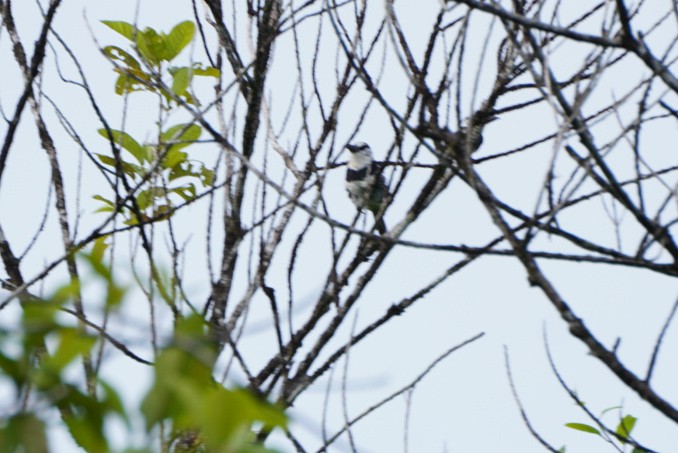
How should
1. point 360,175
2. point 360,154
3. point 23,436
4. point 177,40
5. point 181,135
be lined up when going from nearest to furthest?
point 23,436, point 181,135, point 177,40, point 360,175, point 360,154

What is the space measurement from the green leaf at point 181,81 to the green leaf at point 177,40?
5.3 inches

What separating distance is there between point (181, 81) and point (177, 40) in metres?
0.20

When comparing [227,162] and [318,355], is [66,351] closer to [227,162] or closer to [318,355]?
[318,355]

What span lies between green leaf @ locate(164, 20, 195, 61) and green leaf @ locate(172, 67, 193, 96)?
0.14 meters

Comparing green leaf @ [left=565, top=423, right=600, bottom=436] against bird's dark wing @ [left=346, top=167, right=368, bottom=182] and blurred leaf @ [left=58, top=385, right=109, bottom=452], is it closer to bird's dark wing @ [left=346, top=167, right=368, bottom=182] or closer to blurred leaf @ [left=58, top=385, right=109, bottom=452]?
blurred leaf @ [left=58, top=385, right=109, bottom=452]

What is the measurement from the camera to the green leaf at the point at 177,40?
271cm

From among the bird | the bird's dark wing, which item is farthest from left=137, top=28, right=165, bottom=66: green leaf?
the bird's dark wing

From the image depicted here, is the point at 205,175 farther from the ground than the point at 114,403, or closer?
farther from the ground

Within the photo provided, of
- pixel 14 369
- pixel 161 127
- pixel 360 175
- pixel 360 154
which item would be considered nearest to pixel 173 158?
pixel 161 127

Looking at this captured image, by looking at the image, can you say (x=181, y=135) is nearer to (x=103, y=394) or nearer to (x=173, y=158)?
(x=173, y=158)

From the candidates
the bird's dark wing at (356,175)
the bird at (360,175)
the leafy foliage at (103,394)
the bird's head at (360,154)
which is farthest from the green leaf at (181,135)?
the bird's head at (360,154)

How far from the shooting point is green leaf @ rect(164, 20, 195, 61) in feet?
8.87

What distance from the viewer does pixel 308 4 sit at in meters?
2.71

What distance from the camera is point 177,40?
2705 mm
